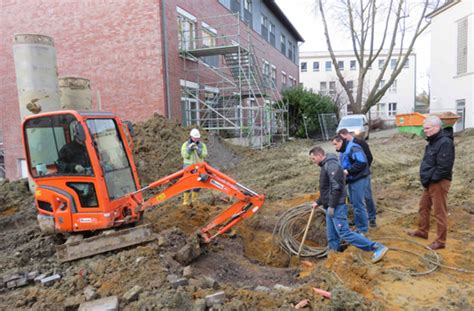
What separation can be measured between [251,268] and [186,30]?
13.7 metres

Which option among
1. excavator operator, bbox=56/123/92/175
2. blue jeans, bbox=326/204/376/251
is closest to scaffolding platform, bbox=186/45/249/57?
excavator operator, bbox=56/123/92/175

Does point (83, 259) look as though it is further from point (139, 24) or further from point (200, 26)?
point (200, 26)

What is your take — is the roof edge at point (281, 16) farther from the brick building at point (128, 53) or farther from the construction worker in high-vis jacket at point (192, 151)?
the construction worker in high-vis jacket at point (192, 151)

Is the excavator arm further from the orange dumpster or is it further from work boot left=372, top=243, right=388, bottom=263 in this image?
the orange dumpster

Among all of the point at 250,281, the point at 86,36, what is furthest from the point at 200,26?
the point at 250,281

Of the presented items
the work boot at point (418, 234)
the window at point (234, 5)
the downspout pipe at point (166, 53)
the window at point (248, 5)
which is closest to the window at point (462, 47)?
the window at point (248, 5)

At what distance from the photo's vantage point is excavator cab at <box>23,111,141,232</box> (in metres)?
5.14

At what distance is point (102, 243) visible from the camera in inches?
197

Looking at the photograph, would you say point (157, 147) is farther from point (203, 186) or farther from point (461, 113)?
point (461, 113)

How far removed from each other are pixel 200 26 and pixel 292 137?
12.4 meters

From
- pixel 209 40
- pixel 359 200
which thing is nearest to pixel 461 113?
pixel 209 40

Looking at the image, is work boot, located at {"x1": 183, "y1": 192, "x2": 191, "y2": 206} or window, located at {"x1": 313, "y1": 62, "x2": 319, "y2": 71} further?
window, located at {"x1": 313, "y1": 62, "x2": 319, "y2": 71}

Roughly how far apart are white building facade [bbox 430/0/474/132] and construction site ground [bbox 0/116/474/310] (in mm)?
17849

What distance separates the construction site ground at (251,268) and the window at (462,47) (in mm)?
18705
